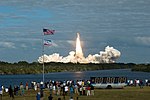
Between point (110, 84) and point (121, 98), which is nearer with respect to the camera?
point (121, 98)

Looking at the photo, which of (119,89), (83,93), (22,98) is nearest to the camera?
(22,98)

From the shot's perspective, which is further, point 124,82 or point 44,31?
point 124,82

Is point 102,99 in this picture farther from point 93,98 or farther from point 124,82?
point 124,82

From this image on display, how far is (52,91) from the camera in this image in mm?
66562

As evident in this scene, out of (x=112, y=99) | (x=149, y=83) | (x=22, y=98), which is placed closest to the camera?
(x=112, y=99)

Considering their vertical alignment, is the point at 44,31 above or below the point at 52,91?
above

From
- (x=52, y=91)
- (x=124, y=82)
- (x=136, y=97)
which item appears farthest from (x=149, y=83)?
(x=136, y=97)

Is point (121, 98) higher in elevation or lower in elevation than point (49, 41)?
lower

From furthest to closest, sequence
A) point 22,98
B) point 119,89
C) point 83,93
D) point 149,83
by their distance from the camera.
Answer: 1. point 149,83
2. point 119,89
3. point 83,93
4. point 22,98

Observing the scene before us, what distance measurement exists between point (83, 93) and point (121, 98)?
26.4 feet

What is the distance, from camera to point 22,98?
2250 inches

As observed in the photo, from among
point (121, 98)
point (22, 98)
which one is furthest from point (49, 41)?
point (121, 98)

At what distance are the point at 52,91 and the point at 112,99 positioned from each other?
49.3ft

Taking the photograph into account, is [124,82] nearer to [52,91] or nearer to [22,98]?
[52,91]
